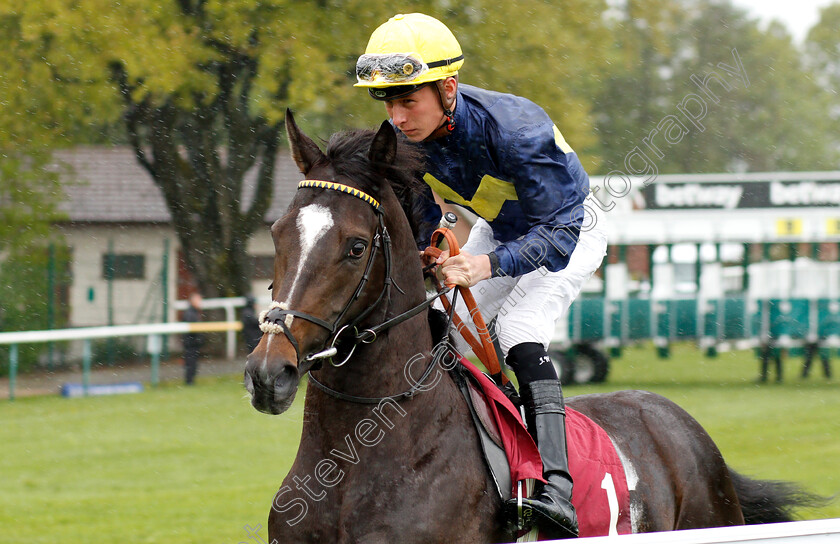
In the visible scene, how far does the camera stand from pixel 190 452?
31.3 ft

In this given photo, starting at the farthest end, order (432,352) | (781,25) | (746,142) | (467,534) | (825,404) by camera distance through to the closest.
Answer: (781,25) → (746,142) → (825,404) → (432,352) → (467,534)

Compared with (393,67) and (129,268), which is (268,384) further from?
(129,268)

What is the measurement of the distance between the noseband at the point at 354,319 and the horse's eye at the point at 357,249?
0.06m

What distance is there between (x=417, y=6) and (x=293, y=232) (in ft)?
47.2

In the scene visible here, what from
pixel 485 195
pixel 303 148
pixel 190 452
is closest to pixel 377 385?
pixel 303 148

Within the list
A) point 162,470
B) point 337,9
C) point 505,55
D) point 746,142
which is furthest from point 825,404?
point 746,142

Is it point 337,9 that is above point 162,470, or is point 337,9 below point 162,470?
above

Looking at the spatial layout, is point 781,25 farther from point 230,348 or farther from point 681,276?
point 230,348

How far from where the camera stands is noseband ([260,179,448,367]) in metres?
2.44

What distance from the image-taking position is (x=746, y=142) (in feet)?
141

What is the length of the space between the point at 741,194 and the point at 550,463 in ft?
48.6

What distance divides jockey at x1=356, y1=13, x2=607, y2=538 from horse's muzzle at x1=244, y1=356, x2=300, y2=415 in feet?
2.67

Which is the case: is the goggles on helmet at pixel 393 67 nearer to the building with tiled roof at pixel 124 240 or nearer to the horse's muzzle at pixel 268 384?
the horse's muzzle at pixel 268 384

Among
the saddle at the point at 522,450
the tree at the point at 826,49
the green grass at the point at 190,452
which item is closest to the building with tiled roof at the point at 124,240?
the green grass at the point at 190,452
